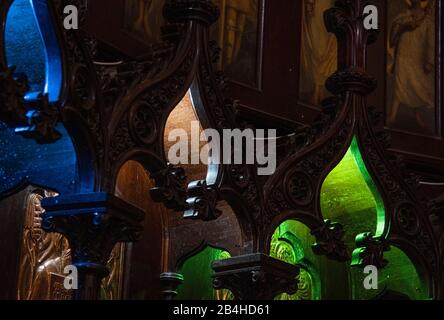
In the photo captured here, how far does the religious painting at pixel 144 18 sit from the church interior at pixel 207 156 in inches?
0.5

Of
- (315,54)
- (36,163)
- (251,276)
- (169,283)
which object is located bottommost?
(251,276)

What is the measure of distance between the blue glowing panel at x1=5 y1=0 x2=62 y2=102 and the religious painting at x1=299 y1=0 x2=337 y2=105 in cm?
334

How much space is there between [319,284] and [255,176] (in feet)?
6.44

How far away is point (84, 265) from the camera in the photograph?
5484 mm

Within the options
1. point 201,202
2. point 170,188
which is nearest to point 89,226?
point 170,188

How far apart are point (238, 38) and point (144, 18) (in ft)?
3.33

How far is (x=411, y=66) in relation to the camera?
9625 mm

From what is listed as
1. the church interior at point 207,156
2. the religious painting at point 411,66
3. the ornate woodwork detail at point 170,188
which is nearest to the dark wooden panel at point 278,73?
the church interior at point 207,156

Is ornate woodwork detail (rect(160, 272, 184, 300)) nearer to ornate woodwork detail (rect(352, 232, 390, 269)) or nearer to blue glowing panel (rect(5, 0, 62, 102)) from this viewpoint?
ornate woodwork detail (rect(352, 232, 390, 269))

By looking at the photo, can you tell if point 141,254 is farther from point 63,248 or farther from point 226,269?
point 226,269

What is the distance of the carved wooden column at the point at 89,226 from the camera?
544 centimetres

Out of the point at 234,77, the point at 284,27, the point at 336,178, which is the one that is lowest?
the point at 336,178

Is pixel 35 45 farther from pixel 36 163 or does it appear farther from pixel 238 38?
pixel 238 38
